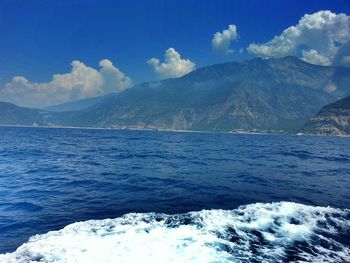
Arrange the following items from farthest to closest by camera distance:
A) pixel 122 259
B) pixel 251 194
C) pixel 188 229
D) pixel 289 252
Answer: pixel 251 194 → pixel 188 229 → pixel 289 252 → pixel 122 259

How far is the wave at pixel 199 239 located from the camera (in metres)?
13.6

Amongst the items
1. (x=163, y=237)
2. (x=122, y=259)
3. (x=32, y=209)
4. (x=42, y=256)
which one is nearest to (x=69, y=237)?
(x=42, y=256)

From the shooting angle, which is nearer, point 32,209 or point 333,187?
point 32,209

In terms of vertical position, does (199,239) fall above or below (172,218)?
above

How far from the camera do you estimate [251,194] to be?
28.6 metres

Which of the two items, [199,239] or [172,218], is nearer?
[199,239]

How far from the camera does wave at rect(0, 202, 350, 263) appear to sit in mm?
13555

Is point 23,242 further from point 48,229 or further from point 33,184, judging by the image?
point 33,184

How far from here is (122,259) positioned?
13062mm

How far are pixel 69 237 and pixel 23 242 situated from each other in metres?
2.75

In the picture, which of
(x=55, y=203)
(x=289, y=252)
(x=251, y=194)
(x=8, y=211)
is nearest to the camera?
(x=289, y=252)

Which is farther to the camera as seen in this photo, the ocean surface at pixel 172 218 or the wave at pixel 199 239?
the ocean surface at pixel 172 218

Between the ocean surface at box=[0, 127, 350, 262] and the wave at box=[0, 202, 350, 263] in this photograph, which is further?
the ocean surface at box=[0, 127, 350, 262]

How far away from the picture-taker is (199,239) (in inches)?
616
